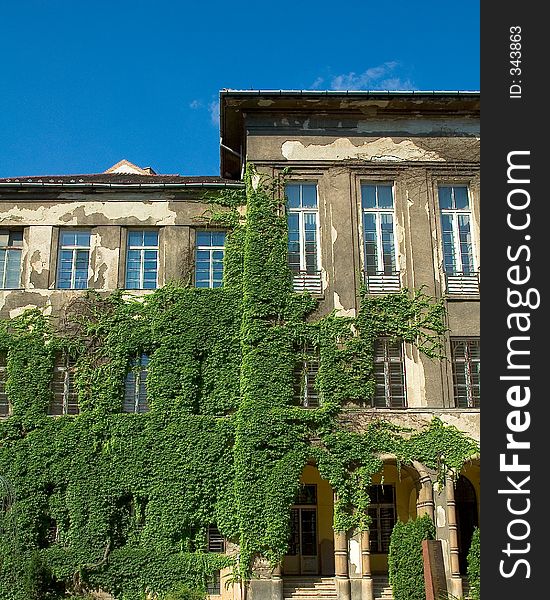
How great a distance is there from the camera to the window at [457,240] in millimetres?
22656

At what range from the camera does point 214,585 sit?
21.0 meters

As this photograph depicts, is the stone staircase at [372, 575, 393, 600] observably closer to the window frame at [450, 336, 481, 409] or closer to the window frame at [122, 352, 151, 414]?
the window frame at [450, 336, 481, 409]

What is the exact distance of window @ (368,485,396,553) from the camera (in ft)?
78.1

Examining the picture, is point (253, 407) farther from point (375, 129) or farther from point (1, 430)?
point (375, 129)

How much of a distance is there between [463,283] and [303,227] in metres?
4.55

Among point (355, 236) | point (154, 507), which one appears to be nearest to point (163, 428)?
point (154, 507)

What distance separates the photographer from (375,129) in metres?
23.7

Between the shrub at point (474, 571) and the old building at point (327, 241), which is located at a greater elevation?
the old building at point (327, 241)

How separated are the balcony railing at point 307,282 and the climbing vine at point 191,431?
1.09ft

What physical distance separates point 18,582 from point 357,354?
1006 centimetres

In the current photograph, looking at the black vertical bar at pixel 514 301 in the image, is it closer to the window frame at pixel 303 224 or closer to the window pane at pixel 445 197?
the window frame at pixel 303 224

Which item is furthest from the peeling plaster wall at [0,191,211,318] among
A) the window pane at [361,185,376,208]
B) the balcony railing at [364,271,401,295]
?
the balcony railing at [364,271,401,295]

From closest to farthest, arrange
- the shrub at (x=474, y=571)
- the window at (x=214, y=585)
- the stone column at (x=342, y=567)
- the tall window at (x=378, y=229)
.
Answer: the shrub at (x=474, y=571) < the stone column at (x=342, y=567) < the window at (x=214, y=585) < the tall window at (x=378, y=229)

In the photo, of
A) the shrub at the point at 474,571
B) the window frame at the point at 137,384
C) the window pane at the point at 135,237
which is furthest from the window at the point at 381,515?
the window pane at the point at 135,237
